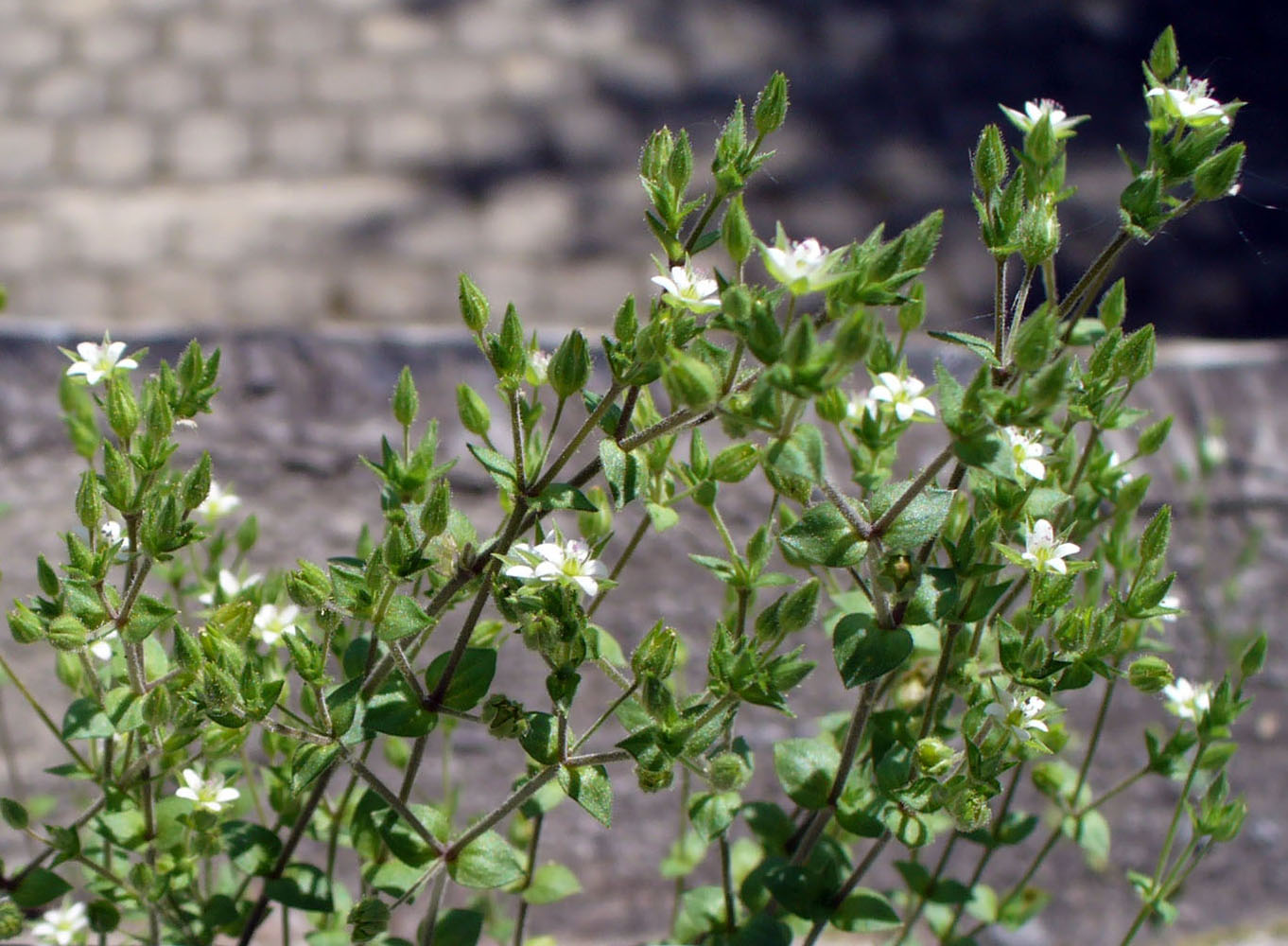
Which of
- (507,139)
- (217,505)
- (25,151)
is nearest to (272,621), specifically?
(217,505)

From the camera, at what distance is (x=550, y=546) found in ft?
2.71

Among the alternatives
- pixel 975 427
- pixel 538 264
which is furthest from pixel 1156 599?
pixel 538 264

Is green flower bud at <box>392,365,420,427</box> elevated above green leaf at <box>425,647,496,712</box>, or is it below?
above

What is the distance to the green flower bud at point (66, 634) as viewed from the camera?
88 centimetres

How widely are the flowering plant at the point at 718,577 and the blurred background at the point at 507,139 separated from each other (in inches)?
66.6

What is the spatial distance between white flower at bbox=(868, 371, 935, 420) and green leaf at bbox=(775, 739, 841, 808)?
0.28 meters

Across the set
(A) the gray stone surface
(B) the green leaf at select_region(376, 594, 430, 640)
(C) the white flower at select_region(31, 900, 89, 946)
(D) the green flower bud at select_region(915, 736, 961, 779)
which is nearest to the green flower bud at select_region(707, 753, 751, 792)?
(D) the green flower bud at select_region(915, 736, 961, 779)

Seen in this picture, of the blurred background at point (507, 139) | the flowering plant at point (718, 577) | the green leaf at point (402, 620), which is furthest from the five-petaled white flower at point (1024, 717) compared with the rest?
the blurred background at point (507, 139)

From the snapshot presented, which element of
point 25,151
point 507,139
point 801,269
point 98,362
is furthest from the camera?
point 507,139

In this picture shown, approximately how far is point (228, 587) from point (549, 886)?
0.37 m

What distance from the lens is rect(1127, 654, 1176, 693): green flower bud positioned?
38.1 inches

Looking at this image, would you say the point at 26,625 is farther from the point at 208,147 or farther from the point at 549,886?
the point at 208,147

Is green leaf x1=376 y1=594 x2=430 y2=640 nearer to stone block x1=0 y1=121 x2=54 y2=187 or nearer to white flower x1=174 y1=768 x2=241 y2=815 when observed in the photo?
white flower x1=174 y1=768 x2=241 y2=815

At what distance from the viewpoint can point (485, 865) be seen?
95 centimetres
